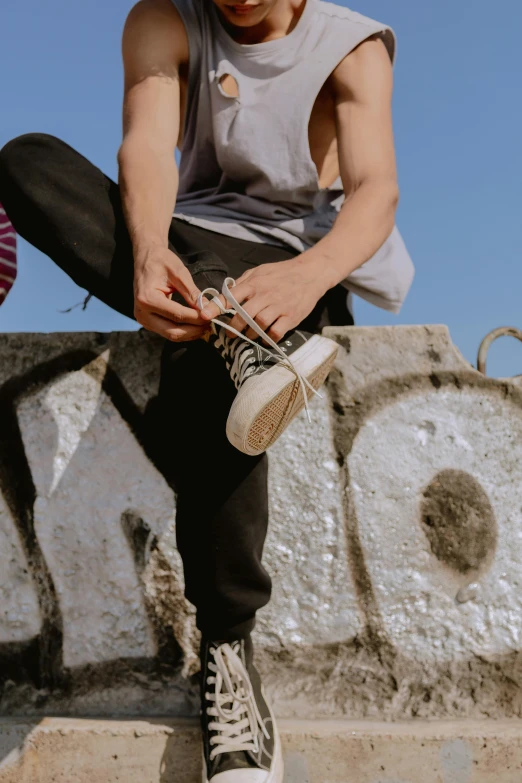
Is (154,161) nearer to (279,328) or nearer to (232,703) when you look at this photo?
(279,328)

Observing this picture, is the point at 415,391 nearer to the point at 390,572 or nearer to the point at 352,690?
the point at 390,572

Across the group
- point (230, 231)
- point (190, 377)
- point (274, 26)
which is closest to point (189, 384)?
point (190, 377)

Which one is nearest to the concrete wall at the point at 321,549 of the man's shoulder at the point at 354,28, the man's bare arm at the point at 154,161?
the man's bare arm at the point at 154,161

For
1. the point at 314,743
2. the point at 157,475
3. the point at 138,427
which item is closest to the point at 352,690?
the point at 314,743

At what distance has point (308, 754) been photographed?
178 cm

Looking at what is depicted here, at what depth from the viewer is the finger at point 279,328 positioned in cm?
151

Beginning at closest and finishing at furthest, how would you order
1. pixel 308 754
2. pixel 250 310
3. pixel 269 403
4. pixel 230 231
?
1. pixel 269 403
2. pixel 250 310
3. pixel 308 754
4. pixel 230 231

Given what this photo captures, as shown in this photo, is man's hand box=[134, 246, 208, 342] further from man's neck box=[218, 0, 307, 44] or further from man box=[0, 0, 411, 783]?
man's neck box=[218, 0, 307, 44]

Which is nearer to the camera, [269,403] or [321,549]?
[269,403]

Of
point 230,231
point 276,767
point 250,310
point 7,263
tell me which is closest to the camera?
point 250,310

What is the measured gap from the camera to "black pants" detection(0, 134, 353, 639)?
159 centimetres

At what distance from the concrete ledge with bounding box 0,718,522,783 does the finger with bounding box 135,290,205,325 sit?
0.91 metres

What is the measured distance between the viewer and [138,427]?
2088 mm

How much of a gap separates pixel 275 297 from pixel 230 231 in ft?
1.68
